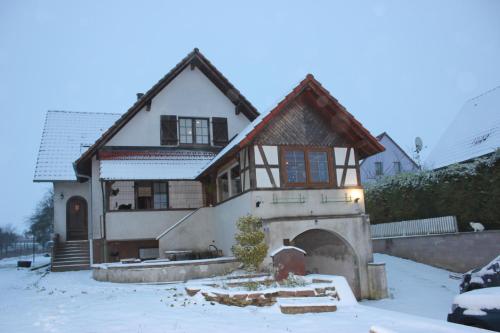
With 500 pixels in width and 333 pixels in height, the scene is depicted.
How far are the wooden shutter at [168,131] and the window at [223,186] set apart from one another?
3.63 m

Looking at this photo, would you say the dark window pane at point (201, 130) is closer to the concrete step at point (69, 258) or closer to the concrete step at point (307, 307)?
the concrete step at point (69, 258)

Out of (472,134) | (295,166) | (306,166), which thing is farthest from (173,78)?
(472,134)

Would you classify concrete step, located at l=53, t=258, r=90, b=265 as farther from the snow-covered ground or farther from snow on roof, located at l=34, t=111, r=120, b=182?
the snow-covered ground

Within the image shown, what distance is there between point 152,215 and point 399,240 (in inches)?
455

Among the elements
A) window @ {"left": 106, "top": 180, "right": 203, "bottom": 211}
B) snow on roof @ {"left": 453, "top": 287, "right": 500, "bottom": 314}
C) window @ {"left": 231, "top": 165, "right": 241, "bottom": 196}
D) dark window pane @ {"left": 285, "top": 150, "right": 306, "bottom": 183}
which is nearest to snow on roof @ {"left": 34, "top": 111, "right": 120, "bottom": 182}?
window @ {"left": 106, "top": 180, "right": 203, "bottom": 211}

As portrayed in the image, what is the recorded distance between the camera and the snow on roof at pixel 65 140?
26.1m

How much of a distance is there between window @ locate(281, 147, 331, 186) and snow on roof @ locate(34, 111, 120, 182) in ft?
40.7

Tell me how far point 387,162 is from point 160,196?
1043 inches

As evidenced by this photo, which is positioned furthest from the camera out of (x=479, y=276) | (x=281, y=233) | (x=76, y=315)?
(x=281, y=233)

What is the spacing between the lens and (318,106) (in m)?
18.4

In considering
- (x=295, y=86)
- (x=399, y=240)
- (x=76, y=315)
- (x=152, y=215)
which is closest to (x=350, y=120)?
(x=295, y=86)

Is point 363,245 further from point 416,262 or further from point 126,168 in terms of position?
point 126,168

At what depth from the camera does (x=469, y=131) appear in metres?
28.9

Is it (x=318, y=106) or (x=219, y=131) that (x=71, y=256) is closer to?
(x=219, y=131)
